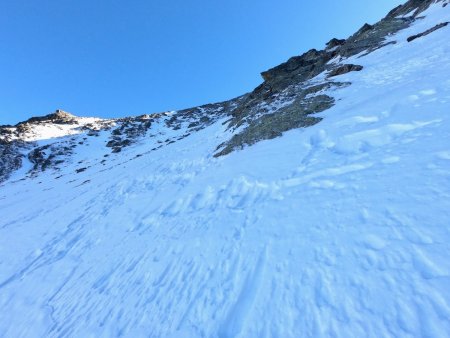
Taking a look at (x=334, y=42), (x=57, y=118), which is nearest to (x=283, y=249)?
(x=334, y=42)

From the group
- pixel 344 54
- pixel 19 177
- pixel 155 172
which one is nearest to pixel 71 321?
pixel 155 172

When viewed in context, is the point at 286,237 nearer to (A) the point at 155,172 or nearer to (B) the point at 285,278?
(B) the point at 285,278

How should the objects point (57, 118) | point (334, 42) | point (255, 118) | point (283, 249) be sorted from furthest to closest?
point (57, 118), point (334, 42), point (255, 118), point (283, 249)

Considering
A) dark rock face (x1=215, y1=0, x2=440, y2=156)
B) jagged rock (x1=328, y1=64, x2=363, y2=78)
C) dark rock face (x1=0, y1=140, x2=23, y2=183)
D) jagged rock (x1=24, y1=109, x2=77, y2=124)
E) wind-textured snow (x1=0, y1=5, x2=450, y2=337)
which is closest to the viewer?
wind-textured snow (x1=0, y1=5, x2=450, y2=337)

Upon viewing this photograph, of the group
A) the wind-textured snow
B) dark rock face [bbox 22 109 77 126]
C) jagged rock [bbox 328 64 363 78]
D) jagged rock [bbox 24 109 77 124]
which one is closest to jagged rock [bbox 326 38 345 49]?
jagged rock [bbox 328 64 363 78]

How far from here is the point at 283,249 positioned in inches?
182

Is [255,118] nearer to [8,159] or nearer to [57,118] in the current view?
[8,159]

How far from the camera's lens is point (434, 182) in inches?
176

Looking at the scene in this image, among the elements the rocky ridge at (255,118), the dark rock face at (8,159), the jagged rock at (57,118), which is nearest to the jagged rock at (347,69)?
the rocky ridge at (255,118)

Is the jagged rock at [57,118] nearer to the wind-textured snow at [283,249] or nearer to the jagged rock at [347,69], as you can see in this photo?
the wind-textured snow at [283,249]

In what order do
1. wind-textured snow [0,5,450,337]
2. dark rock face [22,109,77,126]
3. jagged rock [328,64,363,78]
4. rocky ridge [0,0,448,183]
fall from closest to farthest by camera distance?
wind-textured snow [0,5,450,337] < rocky ridge [0,0,448,183] < jagged rock [328,64,363,78] < dark rock face [22,109,77,126]

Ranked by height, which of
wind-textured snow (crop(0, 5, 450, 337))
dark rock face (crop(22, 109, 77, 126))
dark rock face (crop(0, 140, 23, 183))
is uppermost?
dark rock face (crop(22, 109, 77, 126))

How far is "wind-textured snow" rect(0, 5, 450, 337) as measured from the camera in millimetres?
3283

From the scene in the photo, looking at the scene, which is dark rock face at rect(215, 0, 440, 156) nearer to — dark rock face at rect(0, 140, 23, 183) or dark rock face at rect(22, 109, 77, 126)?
dark rock face at rect(0, 140, 23, 183)
